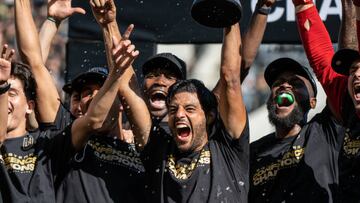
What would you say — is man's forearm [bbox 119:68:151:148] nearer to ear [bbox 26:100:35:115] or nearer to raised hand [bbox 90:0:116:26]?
raised hand [bbox 90:0:116:26]

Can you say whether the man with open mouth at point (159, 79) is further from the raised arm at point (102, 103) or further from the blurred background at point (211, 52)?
the blurred background at point (211, 52)

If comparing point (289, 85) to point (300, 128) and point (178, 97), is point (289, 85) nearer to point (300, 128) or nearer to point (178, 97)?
point (300, 128)

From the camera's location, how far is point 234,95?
5.24m

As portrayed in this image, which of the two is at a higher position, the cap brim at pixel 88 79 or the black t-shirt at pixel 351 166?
the cap brim at pixel 88 79

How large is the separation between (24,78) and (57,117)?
354mm

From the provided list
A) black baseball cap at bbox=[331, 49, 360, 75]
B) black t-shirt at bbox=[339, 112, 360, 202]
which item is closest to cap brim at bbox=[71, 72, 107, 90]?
black baseball cap at bbox=[331, 49, 360, 75]

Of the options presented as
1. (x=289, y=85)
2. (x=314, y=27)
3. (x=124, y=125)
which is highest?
(x=314, y=27)

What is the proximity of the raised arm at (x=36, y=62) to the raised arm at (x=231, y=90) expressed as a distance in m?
1.02

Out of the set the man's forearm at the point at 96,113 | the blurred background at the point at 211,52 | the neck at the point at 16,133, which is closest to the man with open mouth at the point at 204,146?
the man's forearm at the point at 96,113

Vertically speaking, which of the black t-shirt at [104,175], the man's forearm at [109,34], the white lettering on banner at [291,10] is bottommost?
the black t-shirt at [104,175]

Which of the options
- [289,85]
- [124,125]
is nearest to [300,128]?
[289,85]

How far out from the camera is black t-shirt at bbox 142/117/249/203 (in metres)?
5.18

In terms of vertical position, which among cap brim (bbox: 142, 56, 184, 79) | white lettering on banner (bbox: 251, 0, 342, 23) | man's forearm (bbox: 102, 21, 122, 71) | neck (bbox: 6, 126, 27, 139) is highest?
man's forearm (bbox: 102, 21, 122, 71)

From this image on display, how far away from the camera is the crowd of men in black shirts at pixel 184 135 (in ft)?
17.2
